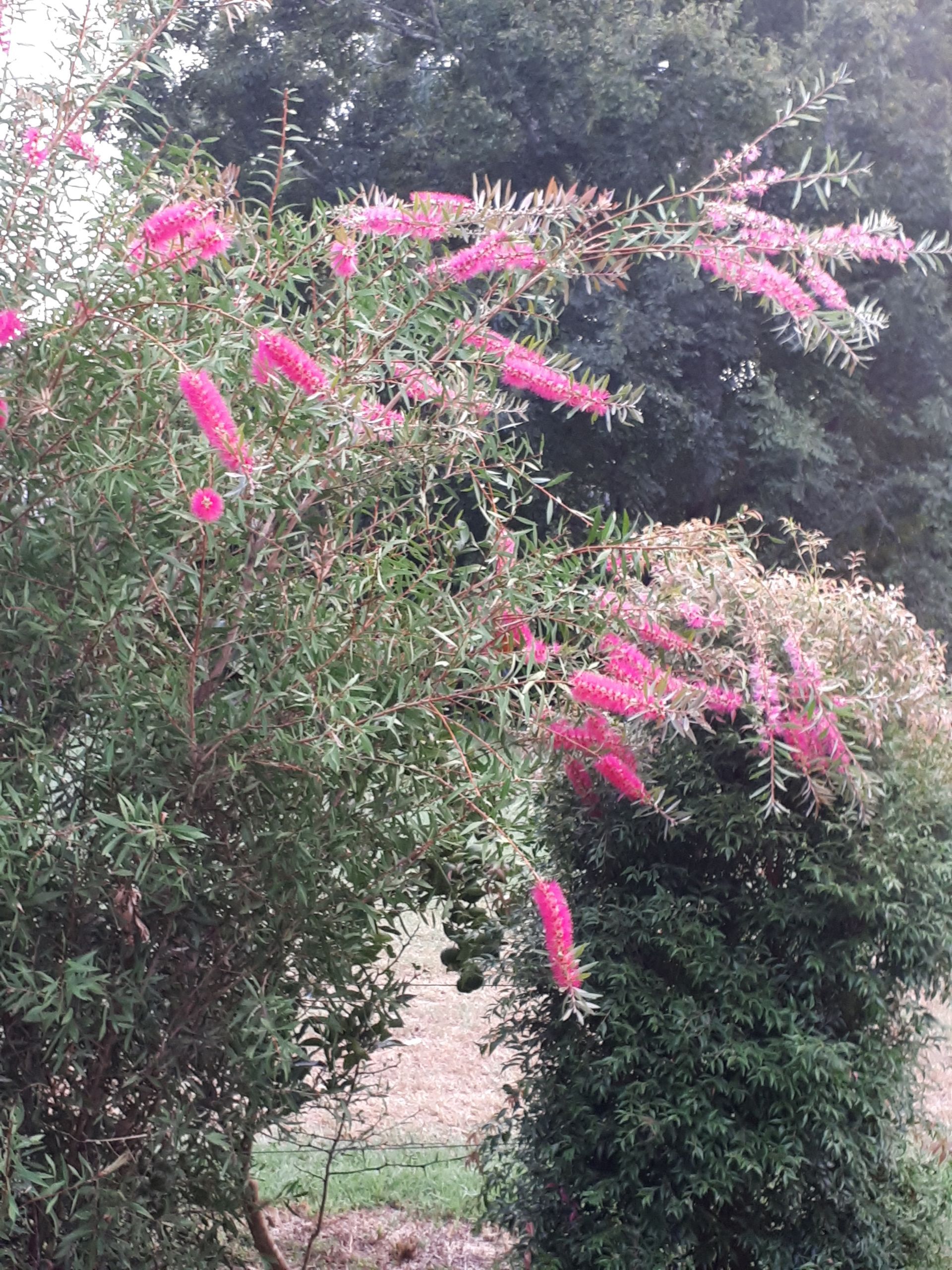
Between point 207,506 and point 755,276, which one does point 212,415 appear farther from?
point 755,276

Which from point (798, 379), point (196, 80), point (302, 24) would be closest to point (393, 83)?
point (302, 24)

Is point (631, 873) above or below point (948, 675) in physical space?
below

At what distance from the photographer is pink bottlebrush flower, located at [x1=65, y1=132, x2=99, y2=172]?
2.02 m

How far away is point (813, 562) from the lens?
11.1 ft

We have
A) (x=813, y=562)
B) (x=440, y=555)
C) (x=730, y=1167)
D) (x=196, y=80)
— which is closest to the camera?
(x=440, y=555)

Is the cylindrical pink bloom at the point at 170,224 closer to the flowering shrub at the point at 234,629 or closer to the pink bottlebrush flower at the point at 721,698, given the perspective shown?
the flowering shrub at the point at 234,629

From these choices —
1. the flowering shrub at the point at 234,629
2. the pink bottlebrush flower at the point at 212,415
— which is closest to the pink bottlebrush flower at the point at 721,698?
the flowering shrub at the point at 234,629

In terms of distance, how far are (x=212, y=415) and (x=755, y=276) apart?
3.09 ft

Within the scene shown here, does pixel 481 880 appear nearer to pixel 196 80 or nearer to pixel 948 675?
pixel 948 675

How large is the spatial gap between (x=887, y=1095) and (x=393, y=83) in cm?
1164

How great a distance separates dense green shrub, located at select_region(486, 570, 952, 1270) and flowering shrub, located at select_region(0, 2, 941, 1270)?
2.08 feet

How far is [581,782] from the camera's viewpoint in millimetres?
2957

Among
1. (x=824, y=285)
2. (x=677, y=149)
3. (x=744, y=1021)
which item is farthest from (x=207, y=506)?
(x=677, y=149)

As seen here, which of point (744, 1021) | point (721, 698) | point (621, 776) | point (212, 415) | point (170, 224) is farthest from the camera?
point (744, 1021)
